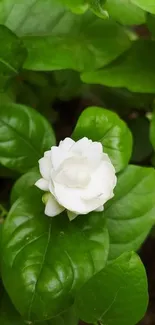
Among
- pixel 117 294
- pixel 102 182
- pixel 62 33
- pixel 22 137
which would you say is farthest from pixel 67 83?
pixel 117 294

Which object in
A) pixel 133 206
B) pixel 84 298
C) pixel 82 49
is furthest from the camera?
pixel 82 49

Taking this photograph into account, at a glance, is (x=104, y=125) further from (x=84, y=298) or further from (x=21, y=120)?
(x=84, y=298)

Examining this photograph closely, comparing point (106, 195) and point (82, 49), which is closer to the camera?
point (106, 195)

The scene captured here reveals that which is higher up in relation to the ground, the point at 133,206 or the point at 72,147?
the point at 72,147

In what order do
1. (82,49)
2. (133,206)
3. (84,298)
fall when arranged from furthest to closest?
(82,49) < (133,206) < (84,298)

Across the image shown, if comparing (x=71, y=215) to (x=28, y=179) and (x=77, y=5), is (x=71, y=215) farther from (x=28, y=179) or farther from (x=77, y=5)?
(x=77, y=5)

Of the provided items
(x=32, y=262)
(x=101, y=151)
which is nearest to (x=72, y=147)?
(x=101, y=151)

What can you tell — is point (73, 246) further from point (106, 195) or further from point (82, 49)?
point (82, 49)

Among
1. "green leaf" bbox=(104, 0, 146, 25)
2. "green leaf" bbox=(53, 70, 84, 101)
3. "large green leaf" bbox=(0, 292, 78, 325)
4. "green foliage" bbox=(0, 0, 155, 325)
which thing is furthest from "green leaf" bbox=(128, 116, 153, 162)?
"large green leaf" bbox=(0, 292, 78, 325)
